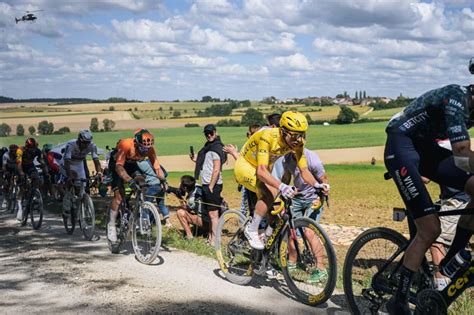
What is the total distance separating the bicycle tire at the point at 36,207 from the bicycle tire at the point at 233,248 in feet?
19.5

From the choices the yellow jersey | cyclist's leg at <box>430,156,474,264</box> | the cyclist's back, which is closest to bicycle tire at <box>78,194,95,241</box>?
the yellow jersey

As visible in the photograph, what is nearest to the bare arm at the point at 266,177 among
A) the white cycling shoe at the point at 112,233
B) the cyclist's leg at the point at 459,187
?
the cyclist's leg at the point at 459,187

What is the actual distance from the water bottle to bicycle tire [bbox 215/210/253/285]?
2.64m

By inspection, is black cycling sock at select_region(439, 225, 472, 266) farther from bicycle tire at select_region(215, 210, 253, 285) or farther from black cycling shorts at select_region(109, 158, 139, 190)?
black cycling shorts at select_region(109, 158, 139, 190)

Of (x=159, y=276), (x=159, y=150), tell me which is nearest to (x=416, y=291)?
(x=159, y=276)

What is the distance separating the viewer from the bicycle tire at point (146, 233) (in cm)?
730

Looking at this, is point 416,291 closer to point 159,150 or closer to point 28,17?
point 28,17

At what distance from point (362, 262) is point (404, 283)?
2.07ft

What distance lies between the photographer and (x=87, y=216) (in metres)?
9.87

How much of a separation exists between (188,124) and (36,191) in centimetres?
6828

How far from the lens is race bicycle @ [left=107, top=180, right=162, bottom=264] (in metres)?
7.35

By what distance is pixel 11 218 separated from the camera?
44.2 feet

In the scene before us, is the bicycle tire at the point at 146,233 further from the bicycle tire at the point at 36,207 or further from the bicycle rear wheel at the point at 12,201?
the bicycle rear wheel at the point at 12,201

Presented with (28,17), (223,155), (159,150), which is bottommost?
(159,150)
